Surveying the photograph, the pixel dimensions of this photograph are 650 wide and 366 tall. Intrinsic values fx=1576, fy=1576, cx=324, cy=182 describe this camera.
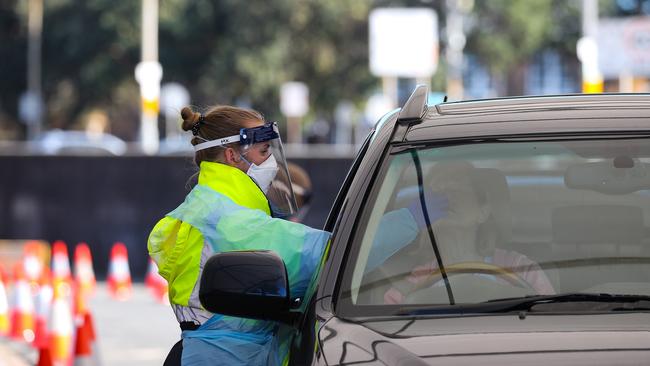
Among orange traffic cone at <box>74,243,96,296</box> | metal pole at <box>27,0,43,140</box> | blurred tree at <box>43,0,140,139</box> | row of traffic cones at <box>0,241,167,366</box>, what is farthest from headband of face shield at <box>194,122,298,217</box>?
metal pole at <box>27,0,43,140</box>

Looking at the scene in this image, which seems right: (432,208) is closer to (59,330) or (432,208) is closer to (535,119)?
(535,119)

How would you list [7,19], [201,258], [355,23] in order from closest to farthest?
[201,258] < [355,23] < [7,19]

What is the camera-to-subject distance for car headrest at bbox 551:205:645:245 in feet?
12.8

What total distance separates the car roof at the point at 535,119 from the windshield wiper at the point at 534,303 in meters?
0.55

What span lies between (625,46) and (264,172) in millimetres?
14913

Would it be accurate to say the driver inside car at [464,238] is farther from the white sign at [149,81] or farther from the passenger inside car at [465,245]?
the white sign at [149,81]

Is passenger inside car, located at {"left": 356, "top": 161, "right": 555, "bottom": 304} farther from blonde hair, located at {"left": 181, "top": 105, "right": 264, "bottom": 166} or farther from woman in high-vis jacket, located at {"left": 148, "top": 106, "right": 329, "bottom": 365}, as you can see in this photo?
blonde hair, located at {"left": 181, "top": 105, "right": 264, "bottom": 166}

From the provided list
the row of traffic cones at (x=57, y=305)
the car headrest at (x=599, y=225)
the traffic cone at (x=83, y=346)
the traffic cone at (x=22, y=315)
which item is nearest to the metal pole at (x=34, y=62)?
the row of traffic cones at (x=57, y=305)

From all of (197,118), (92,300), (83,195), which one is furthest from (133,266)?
(197,118)

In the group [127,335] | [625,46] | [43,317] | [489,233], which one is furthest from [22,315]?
[489,233]

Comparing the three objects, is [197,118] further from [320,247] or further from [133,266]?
[133,266]

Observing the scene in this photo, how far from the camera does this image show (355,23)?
60.2 metres

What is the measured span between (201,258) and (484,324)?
3.76 ft

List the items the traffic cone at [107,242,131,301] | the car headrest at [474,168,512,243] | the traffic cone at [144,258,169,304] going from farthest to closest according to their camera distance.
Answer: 1. the traffic cone at [107,242,131,301]
2. the traffic cone at [144,258,169,304]
3. the car headrest at [474,168,512,243]
